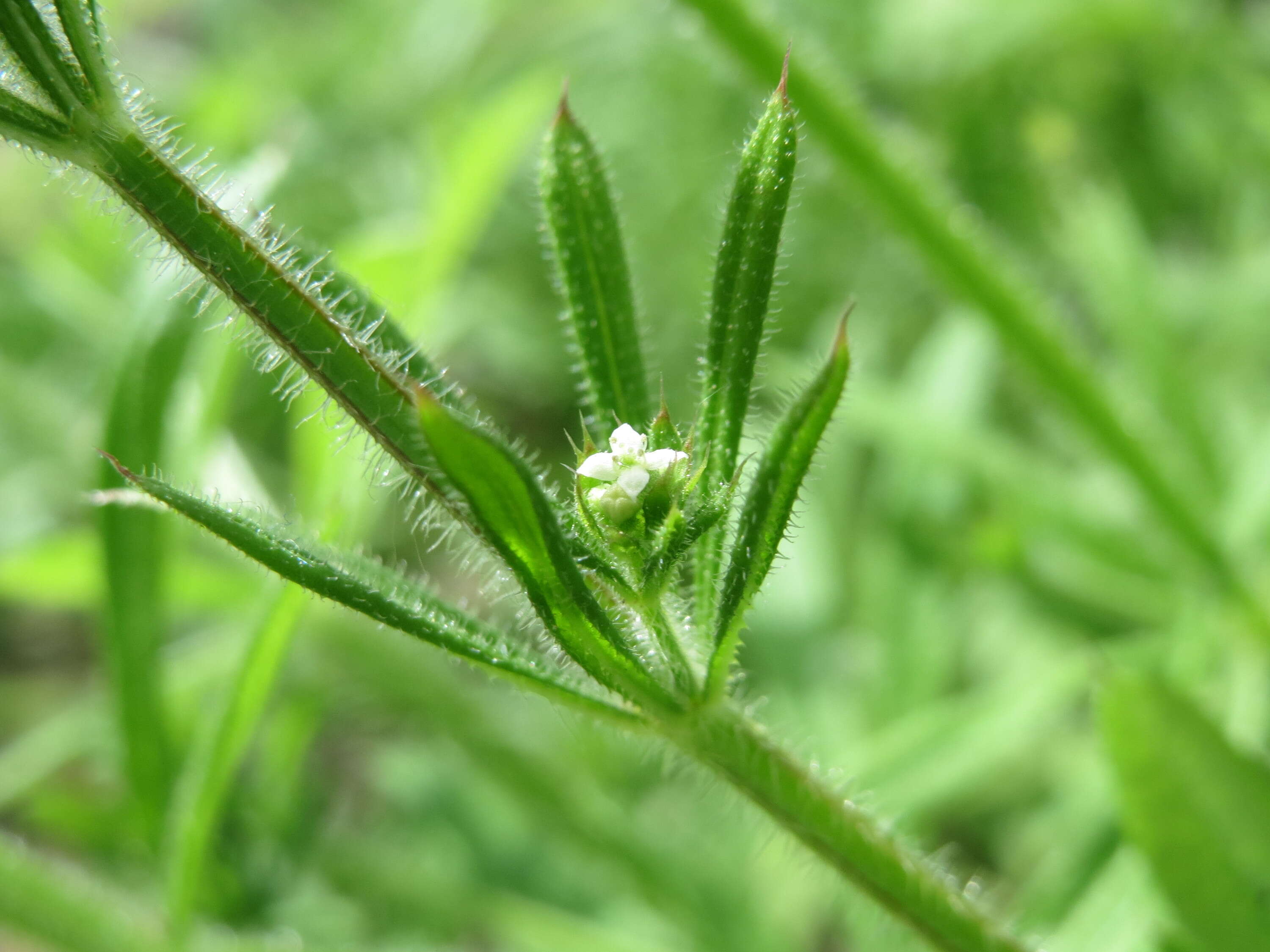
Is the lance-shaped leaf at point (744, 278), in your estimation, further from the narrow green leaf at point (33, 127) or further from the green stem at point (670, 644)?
the narrow green leaf at point (33, 127)

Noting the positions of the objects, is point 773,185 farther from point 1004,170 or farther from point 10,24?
point 1004,170

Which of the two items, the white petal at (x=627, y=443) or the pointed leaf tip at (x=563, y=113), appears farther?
the pointed leaf tip at (x=563, y=113)

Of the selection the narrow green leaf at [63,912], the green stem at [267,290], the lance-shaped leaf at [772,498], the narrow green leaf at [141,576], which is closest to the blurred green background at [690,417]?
the narrow green leaf at [141,576]

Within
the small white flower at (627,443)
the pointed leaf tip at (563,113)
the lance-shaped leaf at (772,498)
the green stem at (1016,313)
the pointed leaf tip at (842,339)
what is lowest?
the lance-shaped leaf at (772,498)

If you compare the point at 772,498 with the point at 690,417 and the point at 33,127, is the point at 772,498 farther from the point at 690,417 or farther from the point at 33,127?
the point at 690,417

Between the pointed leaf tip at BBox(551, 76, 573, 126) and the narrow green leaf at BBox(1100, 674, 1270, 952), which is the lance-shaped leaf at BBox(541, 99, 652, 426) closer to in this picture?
the pointed leaf tip at BBox(551, 76, 573, 126)

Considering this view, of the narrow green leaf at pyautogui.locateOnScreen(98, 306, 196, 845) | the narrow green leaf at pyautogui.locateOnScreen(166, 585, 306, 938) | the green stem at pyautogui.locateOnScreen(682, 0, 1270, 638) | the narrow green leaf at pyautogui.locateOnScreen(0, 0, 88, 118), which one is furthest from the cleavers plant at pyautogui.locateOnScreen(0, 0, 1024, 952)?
the green stem at pyautogui.locateOnScreen(682, 0, 1270, 638)
